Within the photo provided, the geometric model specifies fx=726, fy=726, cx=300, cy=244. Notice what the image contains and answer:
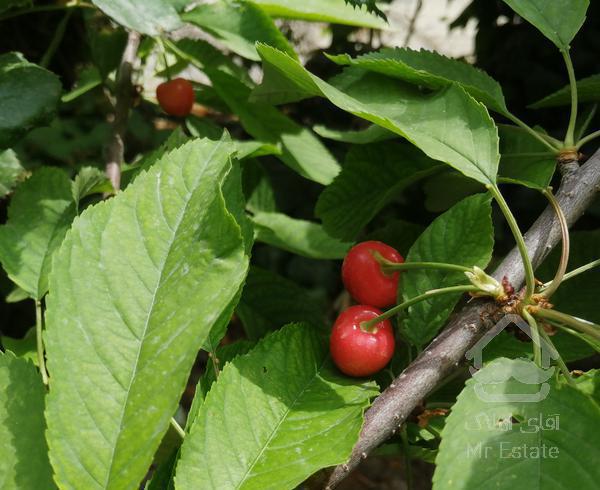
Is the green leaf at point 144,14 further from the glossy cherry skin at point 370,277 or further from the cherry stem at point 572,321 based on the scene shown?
the cherry stem at point 572,321

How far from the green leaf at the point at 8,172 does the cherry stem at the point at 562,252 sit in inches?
34.5

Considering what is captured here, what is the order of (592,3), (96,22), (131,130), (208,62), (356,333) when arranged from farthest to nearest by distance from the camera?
(131,130) < (592,3) < (96,22) < (208,62) < (356,333)

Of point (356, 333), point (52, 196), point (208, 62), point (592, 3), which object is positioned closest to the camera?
point (356, 333)

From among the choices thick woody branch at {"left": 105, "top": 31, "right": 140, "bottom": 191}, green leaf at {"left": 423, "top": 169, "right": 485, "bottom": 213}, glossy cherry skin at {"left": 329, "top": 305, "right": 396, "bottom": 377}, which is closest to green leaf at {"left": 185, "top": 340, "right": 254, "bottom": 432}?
glossy cherry skin at {"left": 329, "top": 305, "right": 396, "bottom": 377}

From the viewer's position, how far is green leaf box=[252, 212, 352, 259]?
1403 mm

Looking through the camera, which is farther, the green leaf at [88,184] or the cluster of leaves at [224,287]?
the green leaf at [88,184]

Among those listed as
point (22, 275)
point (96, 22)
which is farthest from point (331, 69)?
point (22, 275)

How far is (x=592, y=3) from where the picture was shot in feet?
6.34

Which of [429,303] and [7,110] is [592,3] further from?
[7,110]

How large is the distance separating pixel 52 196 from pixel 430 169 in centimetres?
60

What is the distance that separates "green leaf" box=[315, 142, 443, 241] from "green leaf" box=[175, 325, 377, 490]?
0.32 m

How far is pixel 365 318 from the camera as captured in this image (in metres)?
0.96

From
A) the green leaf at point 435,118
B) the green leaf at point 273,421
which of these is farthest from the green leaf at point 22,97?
the green leaf at point 273,421

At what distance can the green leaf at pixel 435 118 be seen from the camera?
0.87 meters
